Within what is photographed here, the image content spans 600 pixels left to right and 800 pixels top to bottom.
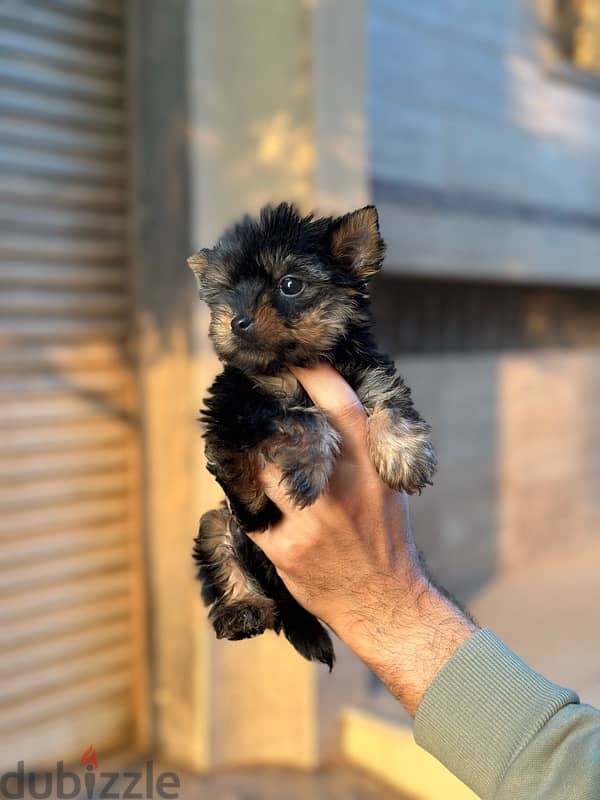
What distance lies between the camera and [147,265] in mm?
4449

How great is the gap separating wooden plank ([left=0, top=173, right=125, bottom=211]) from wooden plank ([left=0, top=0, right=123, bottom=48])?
77 centimetres

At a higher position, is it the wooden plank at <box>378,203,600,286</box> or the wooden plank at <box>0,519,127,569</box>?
the wooden plank at <box>378,203,600,286</box>

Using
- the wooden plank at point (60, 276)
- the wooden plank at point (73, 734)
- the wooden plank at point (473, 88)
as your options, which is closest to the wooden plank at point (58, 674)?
the wooden plank at point (73, 734)

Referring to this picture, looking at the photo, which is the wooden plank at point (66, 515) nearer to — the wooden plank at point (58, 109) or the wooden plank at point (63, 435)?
the wooden plank at point (63, 435)

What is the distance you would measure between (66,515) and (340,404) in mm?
3061

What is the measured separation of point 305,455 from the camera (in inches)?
61.1

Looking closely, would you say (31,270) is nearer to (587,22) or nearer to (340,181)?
(340,181)

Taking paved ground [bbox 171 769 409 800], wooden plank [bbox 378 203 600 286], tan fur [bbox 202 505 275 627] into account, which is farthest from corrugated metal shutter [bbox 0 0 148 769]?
tan fur [bbox 202 505 275 627]

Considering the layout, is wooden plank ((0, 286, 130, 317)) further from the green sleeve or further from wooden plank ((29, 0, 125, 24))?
the green sleeve

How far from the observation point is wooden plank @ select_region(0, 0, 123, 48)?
Result: 402 centimetres

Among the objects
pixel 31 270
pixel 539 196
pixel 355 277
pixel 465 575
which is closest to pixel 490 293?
pixel 539 196

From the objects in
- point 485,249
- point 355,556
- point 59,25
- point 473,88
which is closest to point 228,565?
point 355,556

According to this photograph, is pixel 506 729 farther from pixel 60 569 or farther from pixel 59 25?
pixel 59 25

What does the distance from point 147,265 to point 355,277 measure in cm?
293
